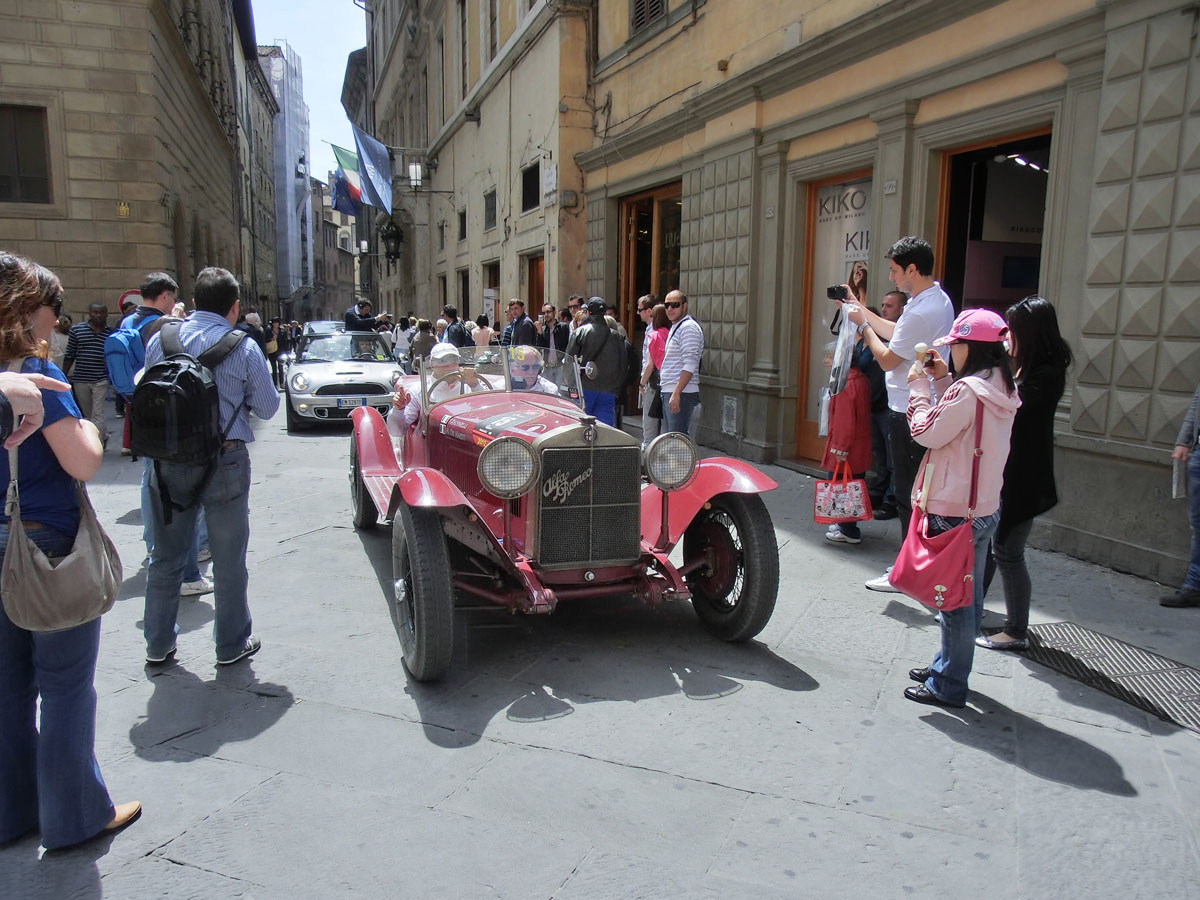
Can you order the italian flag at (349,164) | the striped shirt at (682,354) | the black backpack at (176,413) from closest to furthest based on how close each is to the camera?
the black backpack at (176,413) < the striped shirt at (682,354) < the italian flag at (349,164)

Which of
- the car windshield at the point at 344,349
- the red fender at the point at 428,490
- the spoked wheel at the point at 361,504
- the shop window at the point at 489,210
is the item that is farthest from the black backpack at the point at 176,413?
the shop window at the point at 489,210

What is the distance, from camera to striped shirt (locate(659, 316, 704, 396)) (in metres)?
7.55

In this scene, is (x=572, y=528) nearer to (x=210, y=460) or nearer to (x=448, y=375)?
(x=210, y=460)

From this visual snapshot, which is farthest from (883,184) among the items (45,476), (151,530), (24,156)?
(24,156)

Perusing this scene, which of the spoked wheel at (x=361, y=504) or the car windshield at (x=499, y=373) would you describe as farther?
the spoked wheel at (x=361, y=504)

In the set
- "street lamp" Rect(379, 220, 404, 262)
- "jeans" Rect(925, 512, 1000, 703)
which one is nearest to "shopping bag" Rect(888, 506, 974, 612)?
"jeans" Rect(925, 512, 1000, 703)

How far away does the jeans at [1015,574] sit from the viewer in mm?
4078

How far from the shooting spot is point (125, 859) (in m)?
2.60

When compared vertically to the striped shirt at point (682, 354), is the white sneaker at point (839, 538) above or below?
below

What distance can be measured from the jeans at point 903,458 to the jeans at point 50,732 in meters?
4.06

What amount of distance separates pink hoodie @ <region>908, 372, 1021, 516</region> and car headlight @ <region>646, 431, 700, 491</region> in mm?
1130

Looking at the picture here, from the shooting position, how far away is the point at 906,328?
4.73 metres

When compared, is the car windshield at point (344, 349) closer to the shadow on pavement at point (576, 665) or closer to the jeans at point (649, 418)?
the jeans at point (649, 418)

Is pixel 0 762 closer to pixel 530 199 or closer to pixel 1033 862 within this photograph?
pixel 1033 862
